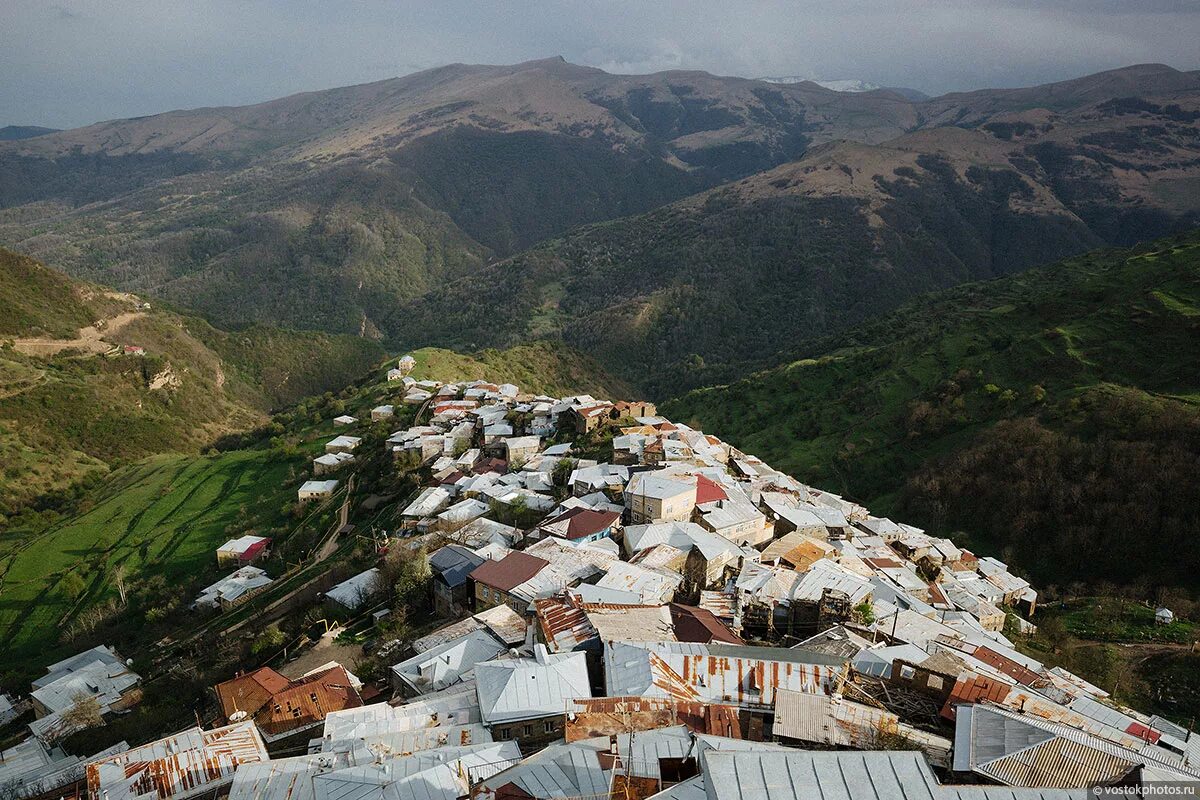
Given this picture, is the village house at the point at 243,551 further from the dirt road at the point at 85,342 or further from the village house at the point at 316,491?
the dirt road at the point at 85,342

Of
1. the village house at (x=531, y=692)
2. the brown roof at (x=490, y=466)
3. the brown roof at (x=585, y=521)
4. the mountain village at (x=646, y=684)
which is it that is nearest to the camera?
the mountain village at (x=646, y=684)

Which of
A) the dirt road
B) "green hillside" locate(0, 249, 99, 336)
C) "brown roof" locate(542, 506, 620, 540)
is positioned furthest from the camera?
"green hillside" locate(0, 249, 99, 336)

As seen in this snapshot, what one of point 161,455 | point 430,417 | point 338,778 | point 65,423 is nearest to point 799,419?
point 430,417

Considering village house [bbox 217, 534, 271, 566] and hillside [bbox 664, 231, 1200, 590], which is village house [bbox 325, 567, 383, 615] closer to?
village house [bbox 217, 534, 271, 566]

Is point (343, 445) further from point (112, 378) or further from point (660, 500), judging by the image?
point (112, 378)

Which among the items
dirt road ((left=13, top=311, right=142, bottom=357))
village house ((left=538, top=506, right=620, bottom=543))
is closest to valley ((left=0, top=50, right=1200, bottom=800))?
village house ((left=538, top=506, right=620, bottom=543))

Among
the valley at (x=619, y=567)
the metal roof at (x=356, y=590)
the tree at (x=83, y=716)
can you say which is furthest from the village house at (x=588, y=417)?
the tree at (x=83, y=716)

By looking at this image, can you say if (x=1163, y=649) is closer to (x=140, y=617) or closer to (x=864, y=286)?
(x=140, y=617)
